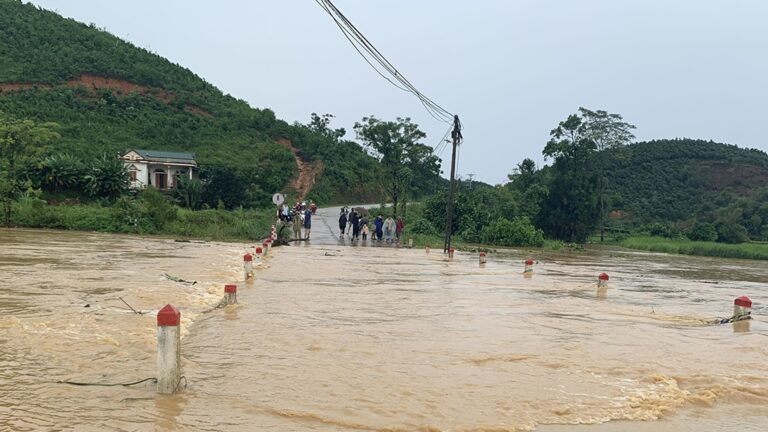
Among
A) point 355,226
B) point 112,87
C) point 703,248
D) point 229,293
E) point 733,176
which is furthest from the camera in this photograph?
point 733,176

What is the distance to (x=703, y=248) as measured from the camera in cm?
4550

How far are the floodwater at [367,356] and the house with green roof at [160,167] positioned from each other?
3056cm

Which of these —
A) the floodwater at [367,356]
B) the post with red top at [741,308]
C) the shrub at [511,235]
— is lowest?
the floodwater at [367,356]

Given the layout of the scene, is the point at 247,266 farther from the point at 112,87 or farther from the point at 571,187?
the point at 112,87

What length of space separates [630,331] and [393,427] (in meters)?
6.48

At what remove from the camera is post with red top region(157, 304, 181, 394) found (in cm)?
539

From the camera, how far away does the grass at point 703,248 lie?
145 ft

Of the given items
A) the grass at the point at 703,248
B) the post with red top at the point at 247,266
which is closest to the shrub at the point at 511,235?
the grass at the point at 703,248

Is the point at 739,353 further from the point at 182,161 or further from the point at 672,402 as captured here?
the point at 182,161

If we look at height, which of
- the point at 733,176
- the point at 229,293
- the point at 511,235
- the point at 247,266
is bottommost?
the point at 229,293

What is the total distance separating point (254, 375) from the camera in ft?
21.7

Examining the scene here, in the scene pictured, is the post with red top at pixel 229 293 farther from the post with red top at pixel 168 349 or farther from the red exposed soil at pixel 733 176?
the red exposed soil at pixel 733 176

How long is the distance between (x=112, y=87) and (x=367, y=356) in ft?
209

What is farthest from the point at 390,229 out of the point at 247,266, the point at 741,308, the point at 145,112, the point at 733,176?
the point at 733,176
